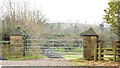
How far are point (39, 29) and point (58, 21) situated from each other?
2.27m

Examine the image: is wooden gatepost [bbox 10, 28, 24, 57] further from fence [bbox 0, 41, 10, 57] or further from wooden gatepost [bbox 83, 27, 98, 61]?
wooden gatepost [bbox 83, 27, 98, 61]

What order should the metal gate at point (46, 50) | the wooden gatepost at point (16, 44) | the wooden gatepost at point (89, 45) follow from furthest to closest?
the wooden gatepost at point (16, 44), the metal gate at point (46, 50), the wooden gatepost at point (89, 45)

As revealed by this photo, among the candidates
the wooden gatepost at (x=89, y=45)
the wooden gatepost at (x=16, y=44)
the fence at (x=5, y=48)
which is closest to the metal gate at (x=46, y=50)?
the wooden gatepost at (x=16, y=44)

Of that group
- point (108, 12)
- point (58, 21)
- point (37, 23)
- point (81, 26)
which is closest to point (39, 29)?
point (37, 23)

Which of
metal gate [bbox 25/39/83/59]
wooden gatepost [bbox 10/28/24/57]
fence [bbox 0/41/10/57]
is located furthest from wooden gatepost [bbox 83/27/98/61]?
fence [bbox 0/41/10/57]

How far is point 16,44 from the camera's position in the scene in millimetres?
8430

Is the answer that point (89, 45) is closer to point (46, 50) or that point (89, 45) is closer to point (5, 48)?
point (46, 50)

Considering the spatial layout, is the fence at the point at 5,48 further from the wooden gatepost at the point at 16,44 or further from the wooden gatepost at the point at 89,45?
the wooden gatepost at the point at 89,45

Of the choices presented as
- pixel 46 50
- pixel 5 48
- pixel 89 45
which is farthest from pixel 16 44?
pixel 89 45

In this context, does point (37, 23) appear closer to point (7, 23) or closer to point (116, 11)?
point (7, 23)

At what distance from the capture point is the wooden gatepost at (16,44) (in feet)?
27.7

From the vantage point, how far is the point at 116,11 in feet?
25.3

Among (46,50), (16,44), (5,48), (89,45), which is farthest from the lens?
(46,50)

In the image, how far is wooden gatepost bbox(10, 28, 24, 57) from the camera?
843 cm
